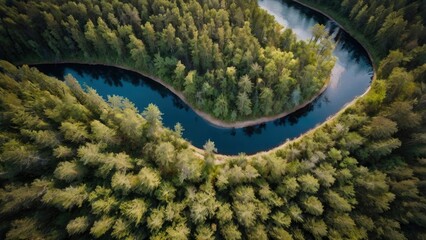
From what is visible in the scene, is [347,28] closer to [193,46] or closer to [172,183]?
[193,46]

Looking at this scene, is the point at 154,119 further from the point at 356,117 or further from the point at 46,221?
the point at 356,117

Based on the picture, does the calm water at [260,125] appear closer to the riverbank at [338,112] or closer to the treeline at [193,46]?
the riverbank at [338,112]

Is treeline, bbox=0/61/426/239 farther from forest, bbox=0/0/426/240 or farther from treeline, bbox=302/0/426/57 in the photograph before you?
treeline, bbox=302/0/426/57

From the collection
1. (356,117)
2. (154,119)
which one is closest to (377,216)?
(356,117)

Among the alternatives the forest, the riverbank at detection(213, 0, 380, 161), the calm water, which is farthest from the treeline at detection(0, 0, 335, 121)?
the forest

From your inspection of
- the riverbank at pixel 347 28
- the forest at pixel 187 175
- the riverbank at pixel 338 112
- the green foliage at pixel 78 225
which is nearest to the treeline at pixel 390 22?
the riverbank at pixel 347 28

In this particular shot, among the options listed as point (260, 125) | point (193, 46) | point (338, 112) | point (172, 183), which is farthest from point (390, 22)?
point (172, 183)
